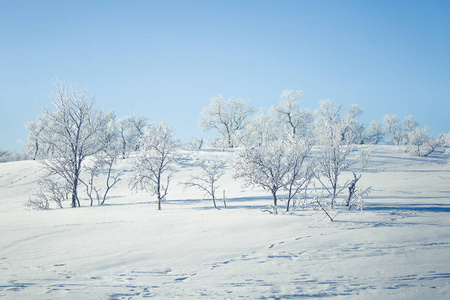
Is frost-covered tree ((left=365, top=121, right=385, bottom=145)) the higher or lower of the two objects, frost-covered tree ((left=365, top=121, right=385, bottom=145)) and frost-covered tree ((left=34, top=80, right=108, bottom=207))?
the higher

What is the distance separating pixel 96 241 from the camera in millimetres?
7148

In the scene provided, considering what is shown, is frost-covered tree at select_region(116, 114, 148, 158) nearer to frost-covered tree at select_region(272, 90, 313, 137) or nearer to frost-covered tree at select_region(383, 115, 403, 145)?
frost-covered tree at select_region(272, 90, 313, 137)

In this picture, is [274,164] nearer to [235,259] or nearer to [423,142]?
[235,259]

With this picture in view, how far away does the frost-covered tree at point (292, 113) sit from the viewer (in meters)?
53.4

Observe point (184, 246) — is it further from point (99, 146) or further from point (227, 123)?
point (227, 123)

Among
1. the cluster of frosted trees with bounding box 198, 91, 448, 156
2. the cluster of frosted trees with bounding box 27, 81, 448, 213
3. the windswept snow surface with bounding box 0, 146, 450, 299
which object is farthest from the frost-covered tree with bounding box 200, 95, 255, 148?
the windswept snow surface with bounding box 0, 146, 450, 299

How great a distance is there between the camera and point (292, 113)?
177ft

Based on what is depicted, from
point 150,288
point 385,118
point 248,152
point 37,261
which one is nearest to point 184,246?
point 150,288

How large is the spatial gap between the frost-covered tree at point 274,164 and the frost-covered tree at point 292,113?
4306 cm

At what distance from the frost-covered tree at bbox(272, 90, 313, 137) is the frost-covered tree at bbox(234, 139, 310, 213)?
4306cm

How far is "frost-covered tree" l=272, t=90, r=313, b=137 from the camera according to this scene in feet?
175

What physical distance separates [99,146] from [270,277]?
1939 centimetres

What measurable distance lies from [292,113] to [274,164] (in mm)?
45025

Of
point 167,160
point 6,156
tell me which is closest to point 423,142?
point 167,160
